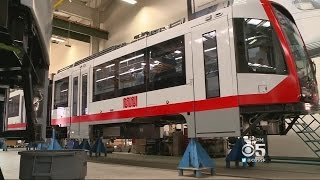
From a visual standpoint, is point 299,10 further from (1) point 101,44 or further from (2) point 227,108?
(1) point 101,44

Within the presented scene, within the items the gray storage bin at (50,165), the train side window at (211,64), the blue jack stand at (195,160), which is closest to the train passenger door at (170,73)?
the train side window at (211,64)

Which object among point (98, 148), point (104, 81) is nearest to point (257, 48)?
point (104, 81)

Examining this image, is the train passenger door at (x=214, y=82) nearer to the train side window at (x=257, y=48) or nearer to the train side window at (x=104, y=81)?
the train side window at (x=257, y=48)

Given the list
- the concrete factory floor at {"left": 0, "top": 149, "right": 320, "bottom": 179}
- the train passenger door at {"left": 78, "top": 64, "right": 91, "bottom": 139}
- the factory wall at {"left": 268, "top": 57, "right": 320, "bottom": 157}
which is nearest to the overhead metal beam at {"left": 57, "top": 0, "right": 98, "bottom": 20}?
the train passenger door at {"left": 78, "top": 64, "right": 91, "bottom": 139}

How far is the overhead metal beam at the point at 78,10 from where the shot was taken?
16.0 m

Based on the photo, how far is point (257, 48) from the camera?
5.15 meters

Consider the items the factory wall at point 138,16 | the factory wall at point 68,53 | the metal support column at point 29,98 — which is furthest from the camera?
the factory wall at point 68,53

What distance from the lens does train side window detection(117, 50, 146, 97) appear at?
6.80m

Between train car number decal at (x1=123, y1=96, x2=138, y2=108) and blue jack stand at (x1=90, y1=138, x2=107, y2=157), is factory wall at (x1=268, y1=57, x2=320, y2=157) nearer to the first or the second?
train car number decal at (x1=123, y1=96, x2=138, y2=108)

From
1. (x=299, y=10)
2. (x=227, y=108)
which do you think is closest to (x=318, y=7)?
(x=299, y=10)

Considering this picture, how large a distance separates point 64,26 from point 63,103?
20.3 feet

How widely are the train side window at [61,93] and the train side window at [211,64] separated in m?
5.31

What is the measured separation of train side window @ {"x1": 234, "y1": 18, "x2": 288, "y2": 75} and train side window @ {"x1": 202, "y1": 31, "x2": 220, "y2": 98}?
0.42 meters

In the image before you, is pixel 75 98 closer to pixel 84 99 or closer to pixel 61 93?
pixel 84 99
